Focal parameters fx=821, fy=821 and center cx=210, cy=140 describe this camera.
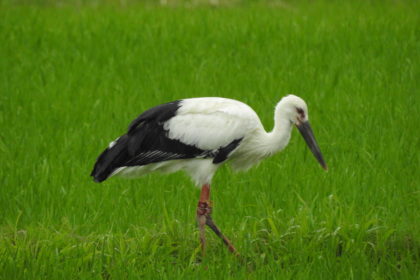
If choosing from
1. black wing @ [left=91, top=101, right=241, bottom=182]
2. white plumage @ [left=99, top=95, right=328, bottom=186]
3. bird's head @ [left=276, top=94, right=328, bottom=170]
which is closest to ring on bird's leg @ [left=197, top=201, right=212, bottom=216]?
white plumage @ [left=99, top=95, right=328, bottom=186]

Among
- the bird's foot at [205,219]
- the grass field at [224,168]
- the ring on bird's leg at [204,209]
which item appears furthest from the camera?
the ring on bird's leg at [204,209]

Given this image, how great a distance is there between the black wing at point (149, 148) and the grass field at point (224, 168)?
44cm

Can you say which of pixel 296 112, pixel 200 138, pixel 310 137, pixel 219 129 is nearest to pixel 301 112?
pixel 296 112

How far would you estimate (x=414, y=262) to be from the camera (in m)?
5.24

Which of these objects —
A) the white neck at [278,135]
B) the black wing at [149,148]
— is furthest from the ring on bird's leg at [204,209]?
the white neck at [278,135]

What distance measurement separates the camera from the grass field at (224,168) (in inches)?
211

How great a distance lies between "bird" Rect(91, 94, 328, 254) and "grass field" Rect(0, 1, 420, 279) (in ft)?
1.36

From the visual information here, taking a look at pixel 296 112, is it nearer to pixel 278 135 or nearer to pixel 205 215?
pixel 278 135

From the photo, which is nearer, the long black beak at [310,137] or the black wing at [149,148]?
the black wing at [149,148]

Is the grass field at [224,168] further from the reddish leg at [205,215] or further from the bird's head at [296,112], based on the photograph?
the bird's head at [296,112]

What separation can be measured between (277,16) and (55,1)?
4408mm

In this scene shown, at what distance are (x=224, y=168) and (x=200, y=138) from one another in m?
1.34

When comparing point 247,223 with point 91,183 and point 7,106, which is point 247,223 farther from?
point 7,106

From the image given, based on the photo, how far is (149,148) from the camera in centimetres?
593
